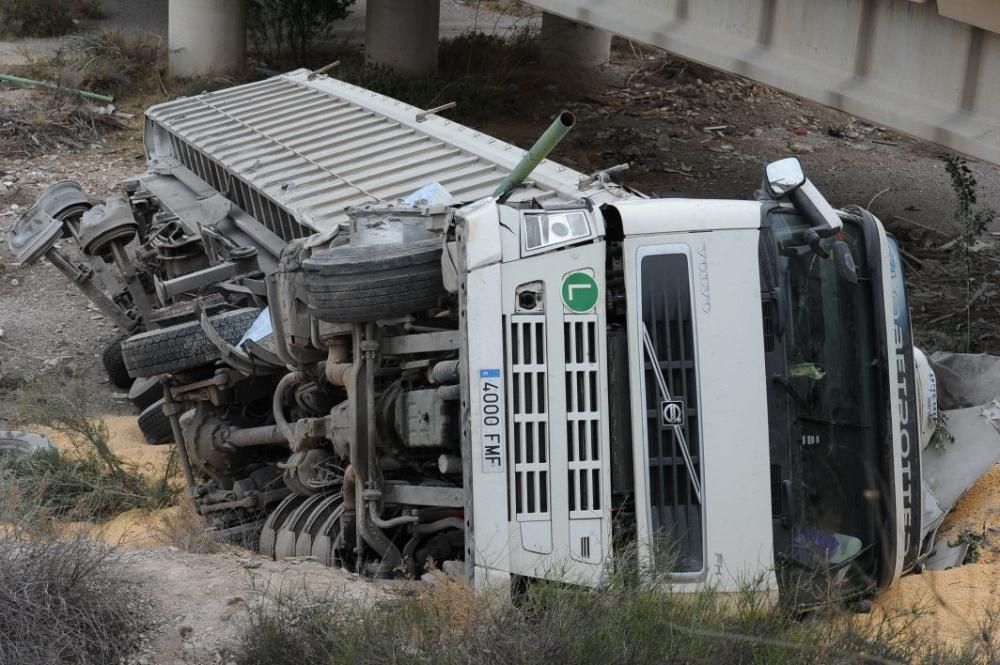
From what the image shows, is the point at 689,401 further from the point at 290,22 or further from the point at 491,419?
the point at 290,22

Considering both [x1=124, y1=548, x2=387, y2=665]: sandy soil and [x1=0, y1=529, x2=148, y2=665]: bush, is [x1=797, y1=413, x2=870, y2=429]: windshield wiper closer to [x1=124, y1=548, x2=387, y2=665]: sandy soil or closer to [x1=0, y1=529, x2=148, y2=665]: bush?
[x1=124, y1=548, x2=387, y2=665]: sandy soil

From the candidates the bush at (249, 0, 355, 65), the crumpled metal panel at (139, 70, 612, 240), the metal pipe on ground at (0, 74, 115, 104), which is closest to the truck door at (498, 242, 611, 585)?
the crumpled metal panel at (139, 70, 612, 240)

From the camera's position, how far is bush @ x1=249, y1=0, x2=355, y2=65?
21.0 meters

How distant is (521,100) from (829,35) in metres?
10.6

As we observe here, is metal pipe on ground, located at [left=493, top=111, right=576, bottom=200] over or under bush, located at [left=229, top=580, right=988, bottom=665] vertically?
over

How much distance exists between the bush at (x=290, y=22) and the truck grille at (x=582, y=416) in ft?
56.4

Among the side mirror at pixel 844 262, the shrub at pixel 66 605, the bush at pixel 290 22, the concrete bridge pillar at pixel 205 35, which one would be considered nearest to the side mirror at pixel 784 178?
the side mirror at pixel 844 262

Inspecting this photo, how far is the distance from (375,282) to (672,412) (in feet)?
4.56

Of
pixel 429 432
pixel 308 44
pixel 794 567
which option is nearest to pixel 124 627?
pixel 429 432

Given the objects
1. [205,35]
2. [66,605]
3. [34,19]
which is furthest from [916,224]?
[34,19]

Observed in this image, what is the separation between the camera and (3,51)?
69.2 feet

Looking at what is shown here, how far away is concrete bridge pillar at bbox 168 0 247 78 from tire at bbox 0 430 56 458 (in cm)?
1166

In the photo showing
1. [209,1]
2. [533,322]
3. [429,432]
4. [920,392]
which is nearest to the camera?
[533,322]

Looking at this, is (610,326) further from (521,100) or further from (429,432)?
(521,100)
